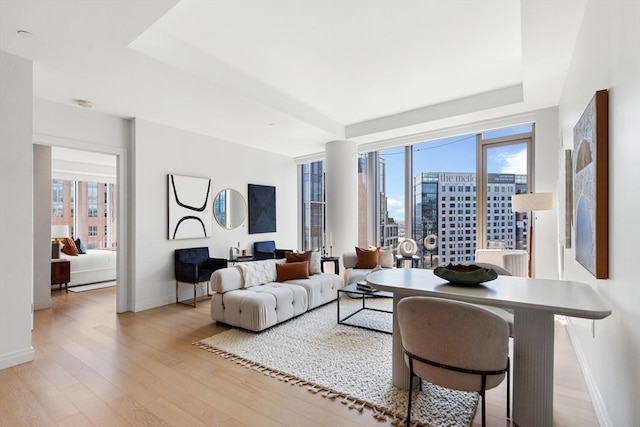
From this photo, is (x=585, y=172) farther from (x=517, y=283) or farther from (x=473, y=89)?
(x=473, y=89)

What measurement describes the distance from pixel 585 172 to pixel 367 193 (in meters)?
4.64

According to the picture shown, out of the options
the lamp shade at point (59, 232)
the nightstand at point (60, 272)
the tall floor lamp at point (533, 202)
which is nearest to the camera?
the tall floor lamp at point (533, 202)

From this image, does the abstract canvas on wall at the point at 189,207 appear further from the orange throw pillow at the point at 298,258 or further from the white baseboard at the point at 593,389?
the white baseboard at the point at 593,389

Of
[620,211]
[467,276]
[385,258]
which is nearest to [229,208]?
[385,258]

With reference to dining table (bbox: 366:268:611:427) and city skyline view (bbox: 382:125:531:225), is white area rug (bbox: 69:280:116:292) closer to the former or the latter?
city skyline view (bbox: 382:125:531:225)

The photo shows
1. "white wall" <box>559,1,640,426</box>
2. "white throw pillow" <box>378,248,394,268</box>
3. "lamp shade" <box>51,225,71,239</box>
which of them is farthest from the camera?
"lamp shade" <box>51,225,71,239</box>

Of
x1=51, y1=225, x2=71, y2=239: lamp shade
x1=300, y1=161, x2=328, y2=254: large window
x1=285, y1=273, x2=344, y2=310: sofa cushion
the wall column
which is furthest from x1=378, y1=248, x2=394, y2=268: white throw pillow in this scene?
x1=51, y1=225, x2=71, y2=239: lamp shade

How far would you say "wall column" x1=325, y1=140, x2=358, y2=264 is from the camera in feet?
19.4

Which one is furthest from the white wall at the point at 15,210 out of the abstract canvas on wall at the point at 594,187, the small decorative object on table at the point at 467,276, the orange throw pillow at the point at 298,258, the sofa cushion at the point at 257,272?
the abstract canvas on wall at the point at 594,187

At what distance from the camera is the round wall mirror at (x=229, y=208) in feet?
18.5

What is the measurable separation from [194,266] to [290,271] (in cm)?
141

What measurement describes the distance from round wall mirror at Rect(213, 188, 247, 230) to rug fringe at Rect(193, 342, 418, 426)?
9.54ft

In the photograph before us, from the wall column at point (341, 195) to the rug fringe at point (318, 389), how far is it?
3261mm

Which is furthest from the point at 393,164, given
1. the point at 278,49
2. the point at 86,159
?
the point at 86,159
